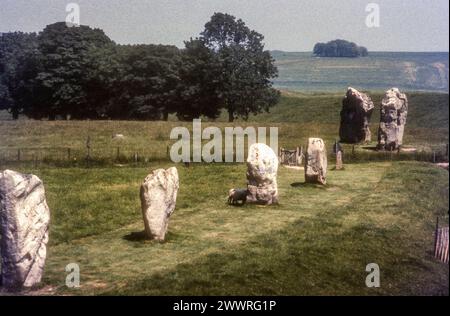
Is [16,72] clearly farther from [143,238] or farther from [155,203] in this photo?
[155,203]

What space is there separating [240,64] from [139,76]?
1571cm

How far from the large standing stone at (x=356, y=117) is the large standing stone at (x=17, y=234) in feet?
115

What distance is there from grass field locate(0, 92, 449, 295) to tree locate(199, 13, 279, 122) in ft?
91.7

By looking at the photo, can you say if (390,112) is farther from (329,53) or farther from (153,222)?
(329,53)

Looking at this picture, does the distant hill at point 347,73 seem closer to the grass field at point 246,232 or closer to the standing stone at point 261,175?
the grass field at point 246,232

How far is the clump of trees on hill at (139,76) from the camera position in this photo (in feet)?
205

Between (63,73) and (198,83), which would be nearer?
(63,73)

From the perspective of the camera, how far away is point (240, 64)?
61.5 meters

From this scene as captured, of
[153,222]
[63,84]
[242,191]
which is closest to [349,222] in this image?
[242,191]

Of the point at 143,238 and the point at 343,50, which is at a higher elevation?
the point at 343,50

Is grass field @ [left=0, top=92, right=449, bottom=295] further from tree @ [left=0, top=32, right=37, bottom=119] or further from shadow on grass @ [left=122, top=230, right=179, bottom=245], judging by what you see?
tree @ [left=0, top=32, right=37, bottom=119]

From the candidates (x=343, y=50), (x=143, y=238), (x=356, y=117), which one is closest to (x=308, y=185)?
(x=143, y=238)
